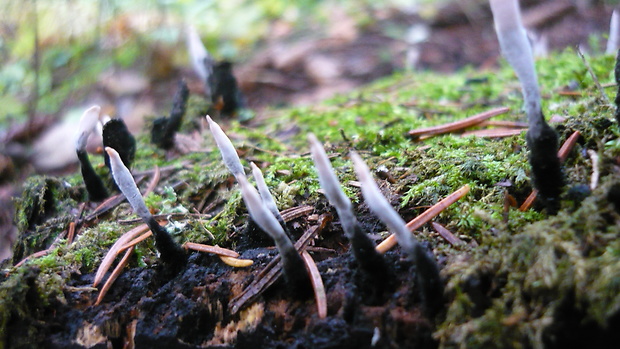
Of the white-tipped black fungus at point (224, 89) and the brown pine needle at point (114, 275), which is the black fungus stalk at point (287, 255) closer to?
the brown pine needle at point (114, 275)

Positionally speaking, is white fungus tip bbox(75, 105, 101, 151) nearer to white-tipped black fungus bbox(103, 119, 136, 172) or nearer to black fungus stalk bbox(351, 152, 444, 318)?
white-tipped black fungus bbox(103, 119, 136, 172)

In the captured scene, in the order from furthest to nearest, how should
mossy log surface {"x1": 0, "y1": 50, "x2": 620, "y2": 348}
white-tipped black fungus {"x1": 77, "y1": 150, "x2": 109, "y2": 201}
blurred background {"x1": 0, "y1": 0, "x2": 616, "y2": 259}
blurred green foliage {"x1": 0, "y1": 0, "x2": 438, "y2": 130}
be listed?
1. blurred green foliage {"x1": 0, "y1": 0, "x2": 438, "y2": 130}
2. blurred background {"x1": 0, "y1": 0, "x2": 616, "y2": 259}
3. white-tipped black fungus {"x1": 77, "y1": 150, "x2": 109, "y2": 201}
4. mossy log surface {"x1": 0, "y1": 50, "x2": 620, "y2": 348}

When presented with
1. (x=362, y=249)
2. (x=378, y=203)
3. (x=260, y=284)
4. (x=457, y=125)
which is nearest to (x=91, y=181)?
(x=260, y=284)

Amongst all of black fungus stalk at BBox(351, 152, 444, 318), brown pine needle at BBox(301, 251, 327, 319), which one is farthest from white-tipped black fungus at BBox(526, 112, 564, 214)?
brown pine needle at BBox(301, 251, 327, 319)

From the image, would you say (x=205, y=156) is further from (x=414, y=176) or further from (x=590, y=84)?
(x=590, y=84)

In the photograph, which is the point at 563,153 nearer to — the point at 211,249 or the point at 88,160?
the point at 211,249

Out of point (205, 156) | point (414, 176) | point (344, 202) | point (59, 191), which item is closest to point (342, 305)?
point (344, 202)
